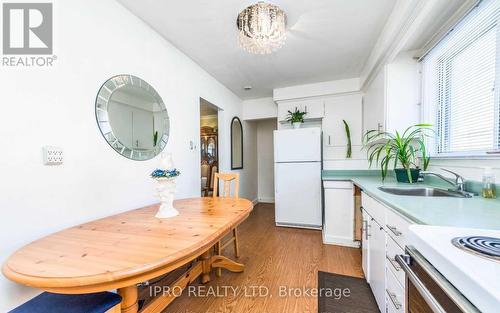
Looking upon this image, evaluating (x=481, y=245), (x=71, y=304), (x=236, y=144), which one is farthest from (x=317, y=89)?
(x=71, y=304)

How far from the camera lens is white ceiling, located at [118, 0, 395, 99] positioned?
5.61 ft

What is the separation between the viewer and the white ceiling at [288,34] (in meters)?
1.71

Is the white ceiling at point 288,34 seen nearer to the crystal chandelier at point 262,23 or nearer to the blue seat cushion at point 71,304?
the crystal chandelier at point 262,23

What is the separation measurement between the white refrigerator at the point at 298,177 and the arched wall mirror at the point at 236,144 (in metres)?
0.91

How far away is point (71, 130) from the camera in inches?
51.7

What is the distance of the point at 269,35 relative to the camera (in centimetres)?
168

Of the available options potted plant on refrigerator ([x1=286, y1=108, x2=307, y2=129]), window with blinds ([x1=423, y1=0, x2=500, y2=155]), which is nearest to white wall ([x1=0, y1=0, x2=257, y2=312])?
potted plant on refrigerator ([x1=286, y1=108, x2=307, y2=129])

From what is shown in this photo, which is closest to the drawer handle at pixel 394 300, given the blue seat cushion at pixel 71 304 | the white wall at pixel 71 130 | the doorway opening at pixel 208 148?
the blue seat cushion at pixel 71 304

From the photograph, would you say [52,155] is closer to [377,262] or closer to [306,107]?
[377,262]

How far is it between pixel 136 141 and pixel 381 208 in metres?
2.00

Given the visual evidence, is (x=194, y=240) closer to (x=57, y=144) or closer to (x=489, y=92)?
(x=57, y=144)

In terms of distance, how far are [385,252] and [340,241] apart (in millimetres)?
1449

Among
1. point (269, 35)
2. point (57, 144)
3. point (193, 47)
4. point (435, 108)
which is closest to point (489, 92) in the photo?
point (435, 108)

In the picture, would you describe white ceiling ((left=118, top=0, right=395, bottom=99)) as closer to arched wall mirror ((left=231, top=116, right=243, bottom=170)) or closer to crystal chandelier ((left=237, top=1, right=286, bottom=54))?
crystal chandelier ((left=237, top=1, right=286, bottom=54))
